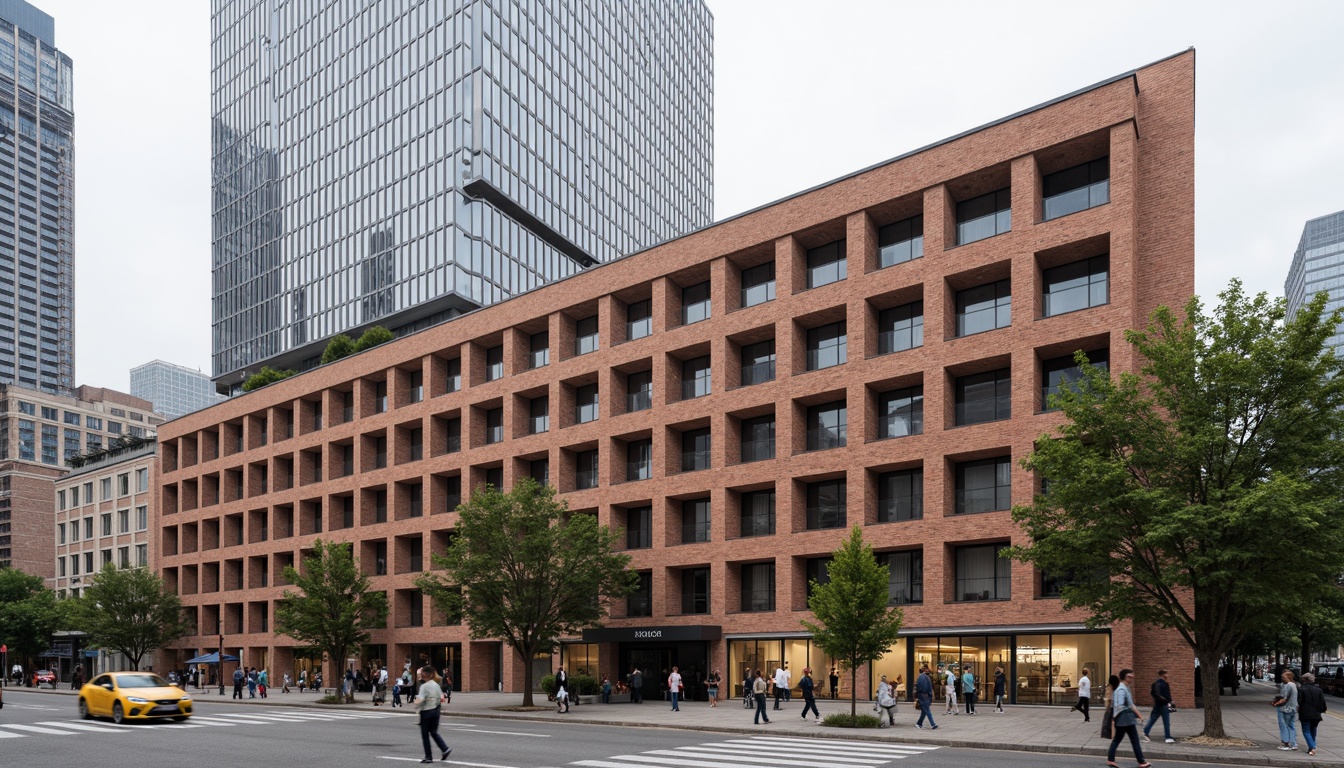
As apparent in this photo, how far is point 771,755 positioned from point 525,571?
2100 centimetres

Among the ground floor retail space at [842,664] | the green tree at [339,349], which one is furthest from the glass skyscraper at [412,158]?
the ground floor retail space at [842,664]

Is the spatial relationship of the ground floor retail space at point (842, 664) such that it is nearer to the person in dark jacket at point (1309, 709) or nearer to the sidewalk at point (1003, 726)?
the sidewalk at point (1003, 726)

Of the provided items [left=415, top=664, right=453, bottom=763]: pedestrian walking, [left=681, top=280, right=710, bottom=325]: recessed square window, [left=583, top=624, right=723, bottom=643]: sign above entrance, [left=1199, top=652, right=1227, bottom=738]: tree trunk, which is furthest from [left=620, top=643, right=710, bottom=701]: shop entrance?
[left=415, top=664, right=453, bottom=763]: pedestrian walking

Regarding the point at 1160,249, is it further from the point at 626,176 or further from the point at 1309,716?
the point at 626,176

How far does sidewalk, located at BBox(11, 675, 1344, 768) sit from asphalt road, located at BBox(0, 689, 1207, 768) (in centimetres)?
109

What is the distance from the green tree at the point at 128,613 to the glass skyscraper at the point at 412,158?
2799 centimetres

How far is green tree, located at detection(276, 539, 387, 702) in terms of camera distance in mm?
49219

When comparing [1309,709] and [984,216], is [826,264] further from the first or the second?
[1309,709]

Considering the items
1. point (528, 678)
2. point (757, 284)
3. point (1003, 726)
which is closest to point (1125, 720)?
point (1003, 726)

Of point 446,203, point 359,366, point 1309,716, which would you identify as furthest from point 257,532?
point 1309,716

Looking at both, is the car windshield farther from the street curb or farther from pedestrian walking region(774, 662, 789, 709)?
pedestrian walking region(774, 662, 789, 709)

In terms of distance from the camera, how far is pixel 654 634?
1726 inches

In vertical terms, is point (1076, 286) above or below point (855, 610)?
above

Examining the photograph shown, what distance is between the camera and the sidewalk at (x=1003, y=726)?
21406 millimetres
